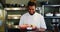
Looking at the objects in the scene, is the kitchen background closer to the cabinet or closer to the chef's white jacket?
the cabinet

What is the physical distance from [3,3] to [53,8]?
1353mm

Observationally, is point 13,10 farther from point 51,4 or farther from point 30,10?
point 30,10

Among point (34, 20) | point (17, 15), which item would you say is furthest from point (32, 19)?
point (17, 15)

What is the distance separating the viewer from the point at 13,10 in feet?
13.7

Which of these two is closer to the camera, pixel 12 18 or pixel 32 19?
pixel 32 19

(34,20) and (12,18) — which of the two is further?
(12,18)

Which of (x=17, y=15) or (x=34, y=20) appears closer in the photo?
(x=34, y=20)

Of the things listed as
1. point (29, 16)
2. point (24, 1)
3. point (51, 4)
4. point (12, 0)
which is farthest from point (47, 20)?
point (29, 16)

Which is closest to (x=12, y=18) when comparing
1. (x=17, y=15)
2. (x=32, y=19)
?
(x=17, y=15)

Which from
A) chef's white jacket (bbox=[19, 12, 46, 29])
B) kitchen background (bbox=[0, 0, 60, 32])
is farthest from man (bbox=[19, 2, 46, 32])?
kitchen background (bbox=[0, 0, 60, 32])

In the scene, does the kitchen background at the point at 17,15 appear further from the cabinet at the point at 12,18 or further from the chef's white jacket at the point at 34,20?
the chef's white jacket at the point at 34,20

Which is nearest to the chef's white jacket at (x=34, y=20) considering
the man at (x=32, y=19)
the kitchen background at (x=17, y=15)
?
the man at (x=32, y=19)

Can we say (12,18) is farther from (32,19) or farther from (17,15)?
(32,19)

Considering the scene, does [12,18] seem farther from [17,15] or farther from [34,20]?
[34,20]
